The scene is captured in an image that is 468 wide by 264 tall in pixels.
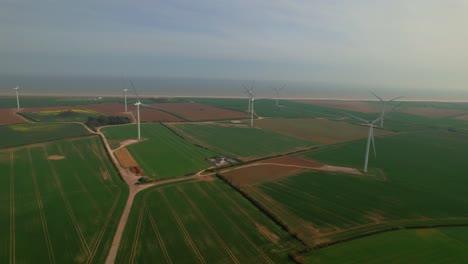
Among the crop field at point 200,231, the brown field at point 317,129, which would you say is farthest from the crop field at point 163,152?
the brown field at point 317,129

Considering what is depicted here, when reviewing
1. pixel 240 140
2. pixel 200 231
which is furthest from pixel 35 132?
pixel 200 231

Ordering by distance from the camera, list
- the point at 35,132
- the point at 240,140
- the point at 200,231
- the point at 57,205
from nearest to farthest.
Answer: the point at 200,231 < the point at 57,205 < the point at 35,132 < the point at 240,140

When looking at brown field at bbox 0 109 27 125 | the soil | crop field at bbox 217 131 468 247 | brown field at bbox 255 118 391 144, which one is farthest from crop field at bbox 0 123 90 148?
brown field at bbox 255 118 391 144

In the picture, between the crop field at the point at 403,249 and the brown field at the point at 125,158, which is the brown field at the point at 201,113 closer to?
the brown field at the point at 125,158

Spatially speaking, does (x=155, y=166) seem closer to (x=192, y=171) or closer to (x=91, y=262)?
(x=192, y=171)

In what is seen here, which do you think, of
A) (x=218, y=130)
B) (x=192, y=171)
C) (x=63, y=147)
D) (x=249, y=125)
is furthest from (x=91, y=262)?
(x=249, y=125)

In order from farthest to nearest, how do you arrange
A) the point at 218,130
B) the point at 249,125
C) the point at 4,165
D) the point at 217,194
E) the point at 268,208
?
the point at 249,125 < the point at 218,130 < the point at 4,165 < the point at 217,194 < the point at 268,208

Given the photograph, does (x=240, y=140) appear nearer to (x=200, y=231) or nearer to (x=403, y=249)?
(x=200, y=231)
